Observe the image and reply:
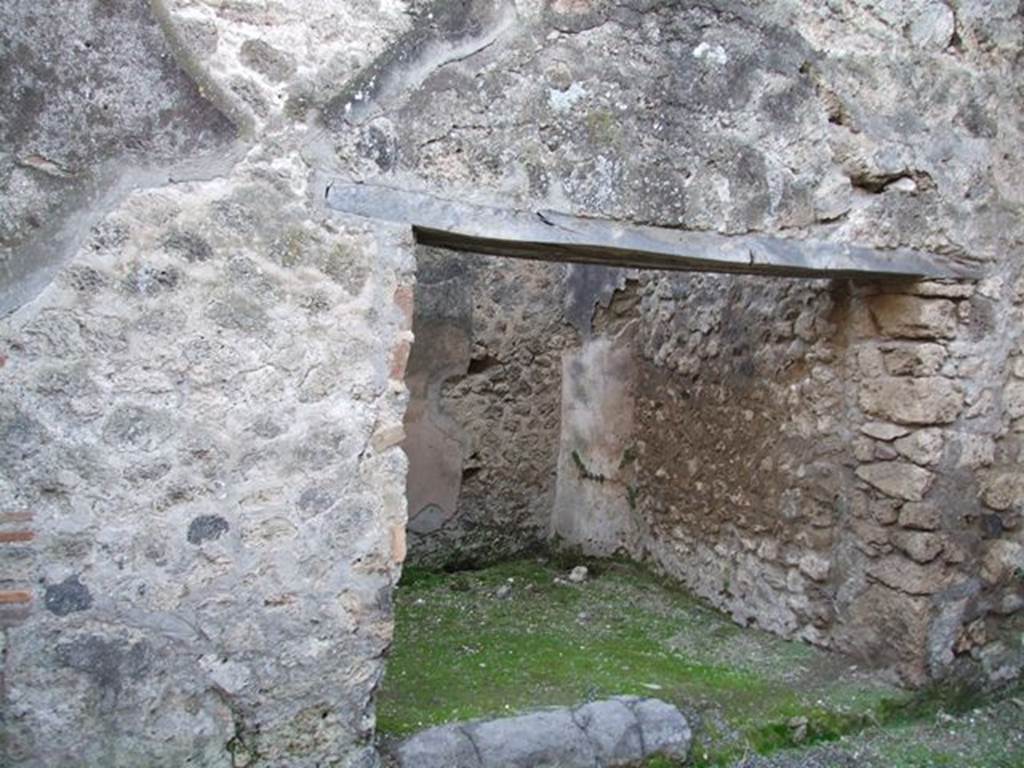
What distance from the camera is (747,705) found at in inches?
128

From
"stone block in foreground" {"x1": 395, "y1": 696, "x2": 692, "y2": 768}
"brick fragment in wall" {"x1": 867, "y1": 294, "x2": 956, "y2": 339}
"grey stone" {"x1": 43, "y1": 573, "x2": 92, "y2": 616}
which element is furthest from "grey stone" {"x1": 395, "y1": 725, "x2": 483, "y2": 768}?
"brick fragment in wall" {"x1": 867, "y1": 294, "x2": 956, "y2": 339}

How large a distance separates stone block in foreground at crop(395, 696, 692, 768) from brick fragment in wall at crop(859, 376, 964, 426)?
4.33 feet

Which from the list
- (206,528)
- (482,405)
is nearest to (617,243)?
(206,528)

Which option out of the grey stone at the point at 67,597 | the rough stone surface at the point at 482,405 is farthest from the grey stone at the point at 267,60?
the rough stone surface at the point at 482,405

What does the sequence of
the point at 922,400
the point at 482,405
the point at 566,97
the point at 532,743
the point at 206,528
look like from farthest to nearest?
the point at 482,405 → the point at 922,400 → the point at 532,743 → the point at 566,97 → the point at 206,528

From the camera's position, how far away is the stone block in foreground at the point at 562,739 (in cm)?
274

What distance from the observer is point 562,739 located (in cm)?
289

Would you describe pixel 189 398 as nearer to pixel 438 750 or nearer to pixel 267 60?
pixel 267 60

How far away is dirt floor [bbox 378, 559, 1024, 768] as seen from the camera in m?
3.07

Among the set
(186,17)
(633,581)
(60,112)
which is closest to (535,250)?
(186,17)

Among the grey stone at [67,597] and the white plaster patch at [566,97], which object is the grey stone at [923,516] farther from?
the grey stone at [67,597]

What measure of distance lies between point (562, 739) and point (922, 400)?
171cm

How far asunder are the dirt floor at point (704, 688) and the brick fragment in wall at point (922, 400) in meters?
0.97

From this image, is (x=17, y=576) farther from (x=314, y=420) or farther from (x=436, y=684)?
(x=436, y=684)
